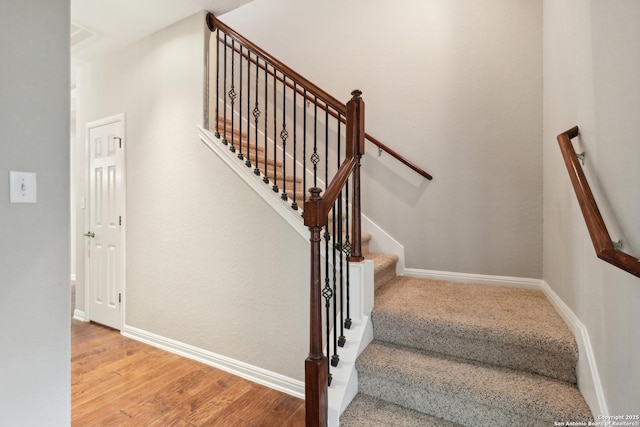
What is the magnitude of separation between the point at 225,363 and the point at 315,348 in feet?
4.33

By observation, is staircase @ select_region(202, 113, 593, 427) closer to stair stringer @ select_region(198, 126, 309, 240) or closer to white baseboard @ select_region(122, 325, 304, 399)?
white baseboard @ select_region(122, 325, 304, 399)

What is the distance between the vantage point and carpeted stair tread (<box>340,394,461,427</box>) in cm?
145

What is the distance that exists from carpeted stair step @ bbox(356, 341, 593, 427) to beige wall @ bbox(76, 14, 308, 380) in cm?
63

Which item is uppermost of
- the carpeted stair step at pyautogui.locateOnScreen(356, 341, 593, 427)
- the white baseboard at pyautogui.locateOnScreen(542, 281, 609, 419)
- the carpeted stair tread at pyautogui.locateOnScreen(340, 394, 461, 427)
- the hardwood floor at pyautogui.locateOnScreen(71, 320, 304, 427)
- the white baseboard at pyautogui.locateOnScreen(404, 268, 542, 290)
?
the white baseboard at pyautogui.locateOnScreen(404, 268, 542, 290)

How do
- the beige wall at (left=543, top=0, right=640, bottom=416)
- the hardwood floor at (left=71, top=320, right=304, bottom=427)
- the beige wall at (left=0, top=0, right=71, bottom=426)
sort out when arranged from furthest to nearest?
1. the hardwood floor at (left=71, top=320, right=304, bottom=427)
2. the beige wall at (left=0, top=0, right=71, bottom=426)
3. the beige wall at (left=543, top=0, right=640, bottom=416)

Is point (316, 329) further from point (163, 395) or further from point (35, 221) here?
point (163, 395)

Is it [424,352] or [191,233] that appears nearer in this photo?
[424,352]

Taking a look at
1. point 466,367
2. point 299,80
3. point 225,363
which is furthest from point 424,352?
point 299,80

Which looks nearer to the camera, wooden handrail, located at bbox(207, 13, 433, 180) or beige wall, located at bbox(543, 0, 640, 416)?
beige wall, located at bbox(543, 0, 640, 416)

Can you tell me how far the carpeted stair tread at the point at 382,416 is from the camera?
1.45 metres

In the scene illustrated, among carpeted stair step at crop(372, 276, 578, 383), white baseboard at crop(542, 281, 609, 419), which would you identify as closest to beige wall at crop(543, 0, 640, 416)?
white baseboard at crop(542, 281, 609, 419)

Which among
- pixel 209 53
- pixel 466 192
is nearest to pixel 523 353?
pixel 466 192

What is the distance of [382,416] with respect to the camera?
1.51 metres

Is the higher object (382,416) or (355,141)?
(355,141)
